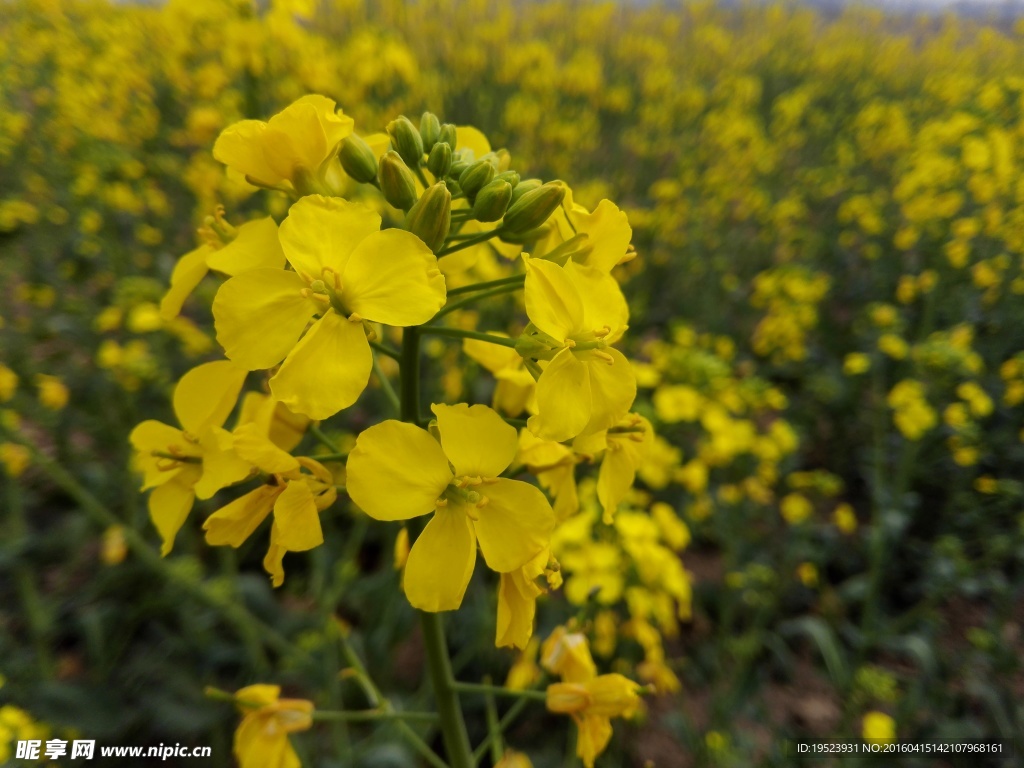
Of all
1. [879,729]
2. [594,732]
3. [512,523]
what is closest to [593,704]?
[594,732]

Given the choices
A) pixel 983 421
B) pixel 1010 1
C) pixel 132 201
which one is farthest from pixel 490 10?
pixel 983 421

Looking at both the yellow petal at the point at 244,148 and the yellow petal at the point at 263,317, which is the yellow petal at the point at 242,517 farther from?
the yellow petal at the point at 244,148

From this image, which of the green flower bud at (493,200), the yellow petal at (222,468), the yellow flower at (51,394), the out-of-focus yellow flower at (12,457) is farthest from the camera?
the yellow flower at (51,394)

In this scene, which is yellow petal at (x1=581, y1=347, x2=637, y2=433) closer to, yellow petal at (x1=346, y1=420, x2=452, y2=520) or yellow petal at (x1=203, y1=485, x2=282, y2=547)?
yellow petal at (x1=346, y1=420, x2=452, y2=520)

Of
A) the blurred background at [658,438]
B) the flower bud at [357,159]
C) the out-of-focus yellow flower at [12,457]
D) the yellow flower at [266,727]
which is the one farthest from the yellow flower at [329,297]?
the out-of-focus yellow flower at [12,457]

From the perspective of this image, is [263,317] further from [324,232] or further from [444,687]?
[444,687]
